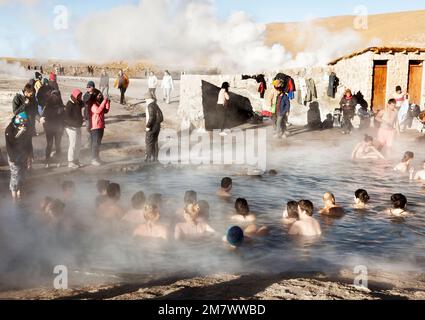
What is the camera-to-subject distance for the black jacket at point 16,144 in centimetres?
916

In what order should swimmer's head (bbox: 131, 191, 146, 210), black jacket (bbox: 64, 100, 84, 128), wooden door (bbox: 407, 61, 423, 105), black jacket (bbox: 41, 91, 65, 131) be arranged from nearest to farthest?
swimmer's head (bbox: 131, 191, 146, 210) < black jacket (bbox: 64, 100, 84, 128) < black jacket (bbox: 41, 91, 65, 131) < wooden door (bbox: 407, 61, 423, 105)

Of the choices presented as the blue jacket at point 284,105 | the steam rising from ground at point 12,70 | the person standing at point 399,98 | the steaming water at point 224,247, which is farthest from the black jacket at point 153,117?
the steam rising from ground at point 12,70

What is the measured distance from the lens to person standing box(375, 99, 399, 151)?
15.2 meters

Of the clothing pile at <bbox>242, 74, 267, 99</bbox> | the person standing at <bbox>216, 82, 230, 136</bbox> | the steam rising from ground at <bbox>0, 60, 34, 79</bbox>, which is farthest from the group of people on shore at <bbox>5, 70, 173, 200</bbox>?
the steam rising from ground at <bbox>0, 60, 34, 79</bbox>

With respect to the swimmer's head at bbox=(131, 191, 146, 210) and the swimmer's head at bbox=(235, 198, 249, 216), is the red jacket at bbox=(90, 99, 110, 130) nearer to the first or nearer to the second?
the swimmer's head at bbox=(131, 191, 146, 210)

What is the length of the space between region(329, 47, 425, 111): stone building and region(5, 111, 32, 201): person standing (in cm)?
1652

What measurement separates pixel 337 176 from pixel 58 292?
973 cm

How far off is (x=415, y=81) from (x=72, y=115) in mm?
16666

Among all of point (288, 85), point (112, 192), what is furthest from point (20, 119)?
point (288, 85)

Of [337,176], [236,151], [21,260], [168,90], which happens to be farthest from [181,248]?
[168,90]

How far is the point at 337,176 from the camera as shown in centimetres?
1358

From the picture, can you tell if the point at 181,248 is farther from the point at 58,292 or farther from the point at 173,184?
the point at 173,184

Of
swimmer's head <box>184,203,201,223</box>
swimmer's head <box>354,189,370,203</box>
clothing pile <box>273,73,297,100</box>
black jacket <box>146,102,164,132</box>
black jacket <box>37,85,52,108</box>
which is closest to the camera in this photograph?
swimmer's head <box>184,203,201,223</box>

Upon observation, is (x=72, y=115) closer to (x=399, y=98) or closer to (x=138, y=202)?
(x=138, y=202)
